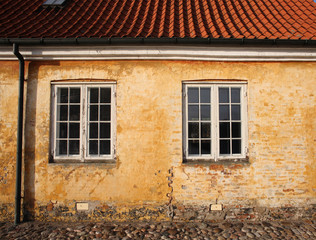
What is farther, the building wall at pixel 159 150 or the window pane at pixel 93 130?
the window pane at pixel 93 130

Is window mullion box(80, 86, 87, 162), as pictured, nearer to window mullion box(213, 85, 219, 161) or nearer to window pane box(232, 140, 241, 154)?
window mullion box(213, 85, 219, 161)

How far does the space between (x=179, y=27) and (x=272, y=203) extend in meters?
4.64

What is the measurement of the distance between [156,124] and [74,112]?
1931 mm

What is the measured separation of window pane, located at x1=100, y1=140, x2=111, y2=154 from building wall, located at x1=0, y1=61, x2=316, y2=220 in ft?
1.06

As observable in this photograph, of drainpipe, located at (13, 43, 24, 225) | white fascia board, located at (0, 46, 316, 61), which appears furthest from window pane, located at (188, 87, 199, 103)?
drainpipe, located at (13, 43, 24, 225)

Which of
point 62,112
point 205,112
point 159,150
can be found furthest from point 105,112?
point 205,112

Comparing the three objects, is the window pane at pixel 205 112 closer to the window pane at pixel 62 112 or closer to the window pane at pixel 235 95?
the window pane at pixel 235 95

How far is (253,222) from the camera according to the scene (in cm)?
494

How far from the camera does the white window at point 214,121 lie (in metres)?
5.22

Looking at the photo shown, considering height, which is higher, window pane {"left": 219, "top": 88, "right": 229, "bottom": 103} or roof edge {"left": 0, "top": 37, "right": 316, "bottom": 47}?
roof edge {"left": 0, "top": 37, "right": 316, "bottom": 47}

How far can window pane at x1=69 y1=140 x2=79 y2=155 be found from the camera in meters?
5.24

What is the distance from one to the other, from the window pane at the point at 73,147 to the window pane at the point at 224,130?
10.9 ft

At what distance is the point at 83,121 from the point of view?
5199mm

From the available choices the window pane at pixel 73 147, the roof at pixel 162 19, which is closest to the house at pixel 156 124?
the window pane at pixel 73 147
